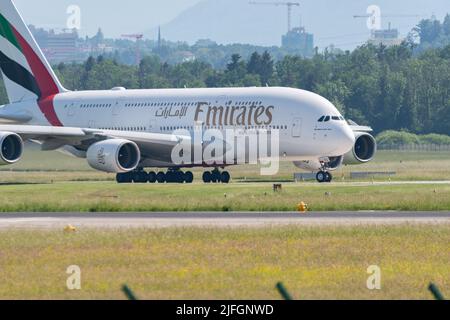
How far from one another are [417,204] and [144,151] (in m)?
22.2

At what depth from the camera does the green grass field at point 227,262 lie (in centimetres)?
2570

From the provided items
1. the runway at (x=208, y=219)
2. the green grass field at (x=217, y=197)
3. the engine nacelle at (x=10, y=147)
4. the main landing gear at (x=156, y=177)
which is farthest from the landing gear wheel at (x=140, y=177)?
the runway at (x=208, y=219)

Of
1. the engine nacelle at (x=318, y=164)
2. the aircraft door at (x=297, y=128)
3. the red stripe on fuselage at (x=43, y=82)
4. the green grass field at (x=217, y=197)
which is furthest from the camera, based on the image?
the red stripe on fuselage at (x=43, y=82)

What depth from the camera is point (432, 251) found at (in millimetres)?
31906

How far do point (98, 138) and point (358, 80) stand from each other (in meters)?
87.1

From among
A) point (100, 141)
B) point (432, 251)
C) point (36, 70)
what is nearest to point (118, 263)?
point (432, 251)

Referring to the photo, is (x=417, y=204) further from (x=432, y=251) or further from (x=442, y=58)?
(x=442, y=58)

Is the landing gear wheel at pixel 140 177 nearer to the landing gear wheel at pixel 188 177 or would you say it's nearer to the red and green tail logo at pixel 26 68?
the landing gear wheel at pixel 188 177

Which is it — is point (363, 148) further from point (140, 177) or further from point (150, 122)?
point (140, 177)

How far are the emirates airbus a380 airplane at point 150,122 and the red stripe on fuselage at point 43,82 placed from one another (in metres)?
0.05

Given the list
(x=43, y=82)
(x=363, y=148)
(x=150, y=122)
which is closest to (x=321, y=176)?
(x=363, y=148)

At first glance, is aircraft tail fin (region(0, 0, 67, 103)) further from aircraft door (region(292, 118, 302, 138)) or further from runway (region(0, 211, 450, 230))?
runway (region(0, 211, 450, 230))

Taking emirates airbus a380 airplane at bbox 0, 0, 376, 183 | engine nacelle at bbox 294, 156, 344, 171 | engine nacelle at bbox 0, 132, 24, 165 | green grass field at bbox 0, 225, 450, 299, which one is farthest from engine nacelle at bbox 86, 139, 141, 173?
green grass field at bbox 0, 225, 450, 299

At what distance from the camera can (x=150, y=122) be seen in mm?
69062
